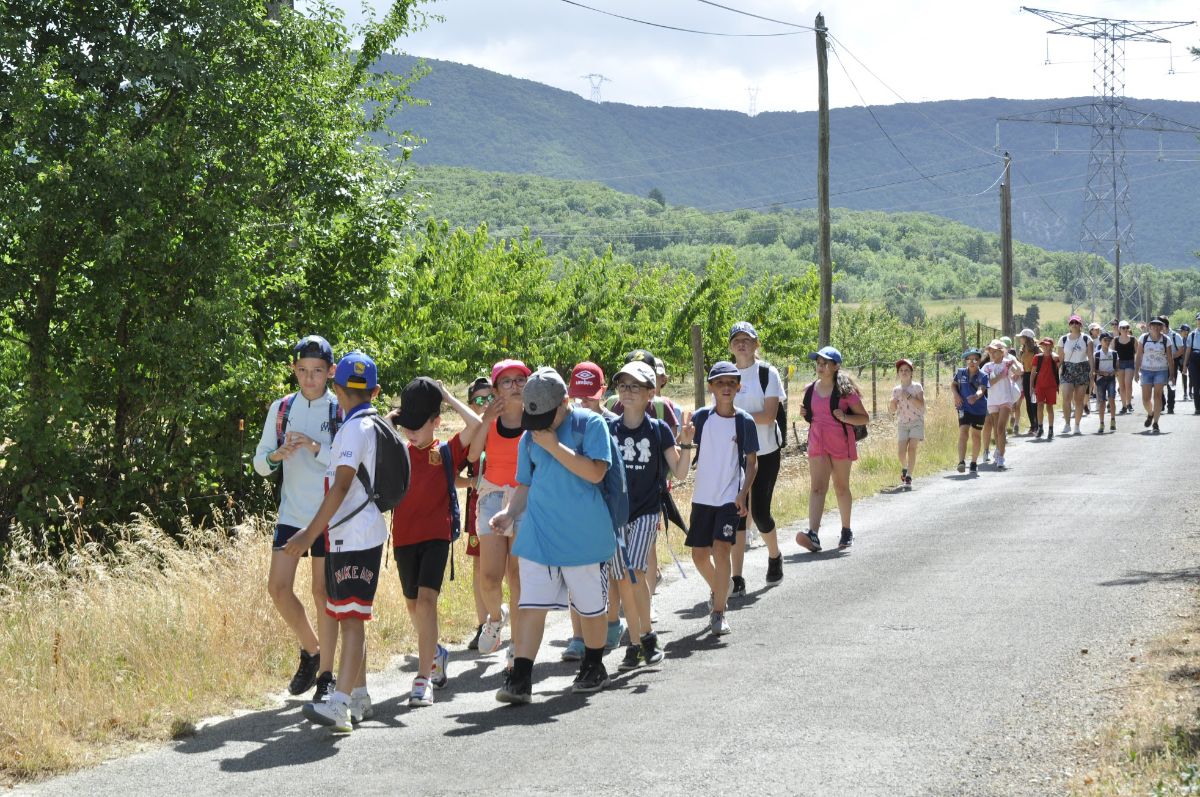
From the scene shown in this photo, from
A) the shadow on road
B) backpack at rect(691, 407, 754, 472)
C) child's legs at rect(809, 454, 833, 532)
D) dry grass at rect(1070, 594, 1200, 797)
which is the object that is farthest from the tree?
dry grass at rect(1070, 594, 1200, 797)

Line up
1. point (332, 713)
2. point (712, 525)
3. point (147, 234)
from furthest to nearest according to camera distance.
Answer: point (147, 234) < point (712, 525) < point (332, 713)

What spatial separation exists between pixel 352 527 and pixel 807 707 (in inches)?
95.7

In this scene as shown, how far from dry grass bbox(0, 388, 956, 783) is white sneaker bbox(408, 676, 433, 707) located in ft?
2.81

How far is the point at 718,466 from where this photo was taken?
9.10 m

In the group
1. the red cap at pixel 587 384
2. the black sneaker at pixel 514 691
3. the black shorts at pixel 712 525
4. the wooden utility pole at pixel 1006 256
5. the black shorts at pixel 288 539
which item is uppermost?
the wooden utility pole at pixel 1006 256

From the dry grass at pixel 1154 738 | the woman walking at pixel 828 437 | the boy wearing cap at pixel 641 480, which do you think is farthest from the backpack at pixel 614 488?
the woman walking at pixel 828 437

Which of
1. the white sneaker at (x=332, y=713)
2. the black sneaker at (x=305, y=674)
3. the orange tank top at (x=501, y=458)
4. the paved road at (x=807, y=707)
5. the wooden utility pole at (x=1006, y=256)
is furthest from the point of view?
the wooden utility pole at (x=1006, y=256)

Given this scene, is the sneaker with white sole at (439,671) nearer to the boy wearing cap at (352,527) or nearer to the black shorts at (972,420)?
the boy wearing cap at (352,527)

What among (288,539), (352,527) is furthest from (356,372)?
(288,539)

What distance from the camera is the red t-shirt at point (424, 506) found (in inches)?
294

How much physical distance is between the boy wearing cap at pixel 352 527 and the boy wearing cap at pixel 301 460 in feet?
1.32

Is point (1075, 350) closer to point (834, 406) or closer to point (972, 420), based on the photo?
point (972, 420)

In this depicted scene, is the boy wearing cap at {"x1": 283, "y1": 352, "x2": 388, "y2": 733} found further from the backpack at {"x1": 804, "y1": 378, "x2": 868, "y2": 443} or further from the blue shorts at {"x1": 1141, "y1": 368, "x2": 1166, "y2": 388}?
the blue shorts at {"x1": 1141, "y1": 368, "x2": 1166, "y2": 388}

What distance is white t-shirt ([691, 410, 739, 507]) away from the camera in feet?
29.8
